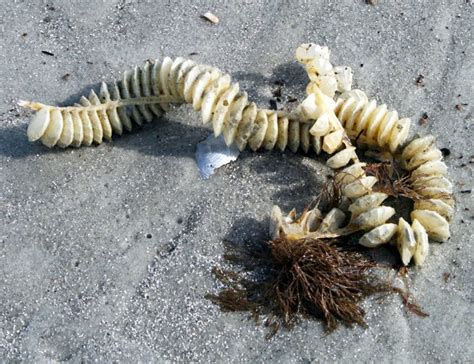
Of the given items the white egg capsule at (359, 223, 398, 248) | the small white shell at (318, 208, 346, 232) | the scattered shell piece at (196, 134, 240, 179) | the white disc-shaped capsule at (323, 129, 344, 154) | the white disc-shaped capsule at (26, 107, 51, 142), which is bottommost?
the white disc-shaped capsule at (26, 107, 51, 142)

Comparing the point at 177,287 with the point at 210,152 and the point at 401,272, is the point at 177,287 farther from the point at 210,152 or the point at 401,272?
the point at 401,272

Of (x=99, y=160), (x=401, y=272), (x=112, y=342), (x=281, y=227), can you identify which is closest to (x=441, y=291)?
(x=401, y=272)

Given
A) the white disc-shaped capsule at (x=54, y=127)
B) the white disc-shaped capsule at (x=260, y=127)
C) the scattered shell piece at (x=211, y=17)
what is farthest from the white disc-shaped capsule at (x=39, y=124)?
the scattered shell piece at (x=211, y=17)

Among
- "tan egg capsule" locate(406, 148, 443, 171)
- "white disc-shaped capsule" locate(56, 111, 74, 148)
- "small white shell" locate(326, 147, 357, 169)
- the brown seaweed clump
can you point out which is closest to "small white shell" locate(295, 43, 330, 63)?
"small white shell" locate(326, 147, 357, 169)

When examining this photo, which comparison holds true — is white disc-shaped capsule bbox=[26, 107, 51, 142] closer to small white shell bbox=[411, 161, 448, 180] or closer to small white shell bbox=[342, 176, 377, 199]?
small white shell bbox=[342, 176, 377, 199]

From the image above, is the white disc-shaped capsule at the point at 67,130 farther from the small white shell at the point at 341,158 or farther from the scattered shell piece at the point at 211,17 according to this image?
the small white shell at the point at 341,158

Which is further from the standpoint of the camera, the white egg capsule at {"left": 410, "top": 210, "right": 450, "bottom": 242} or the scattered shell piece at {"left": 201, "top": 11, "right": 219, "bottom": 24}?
the scattered shell piece at {"left": 201, "top": 11, "right": 219, "bottom": 24}
